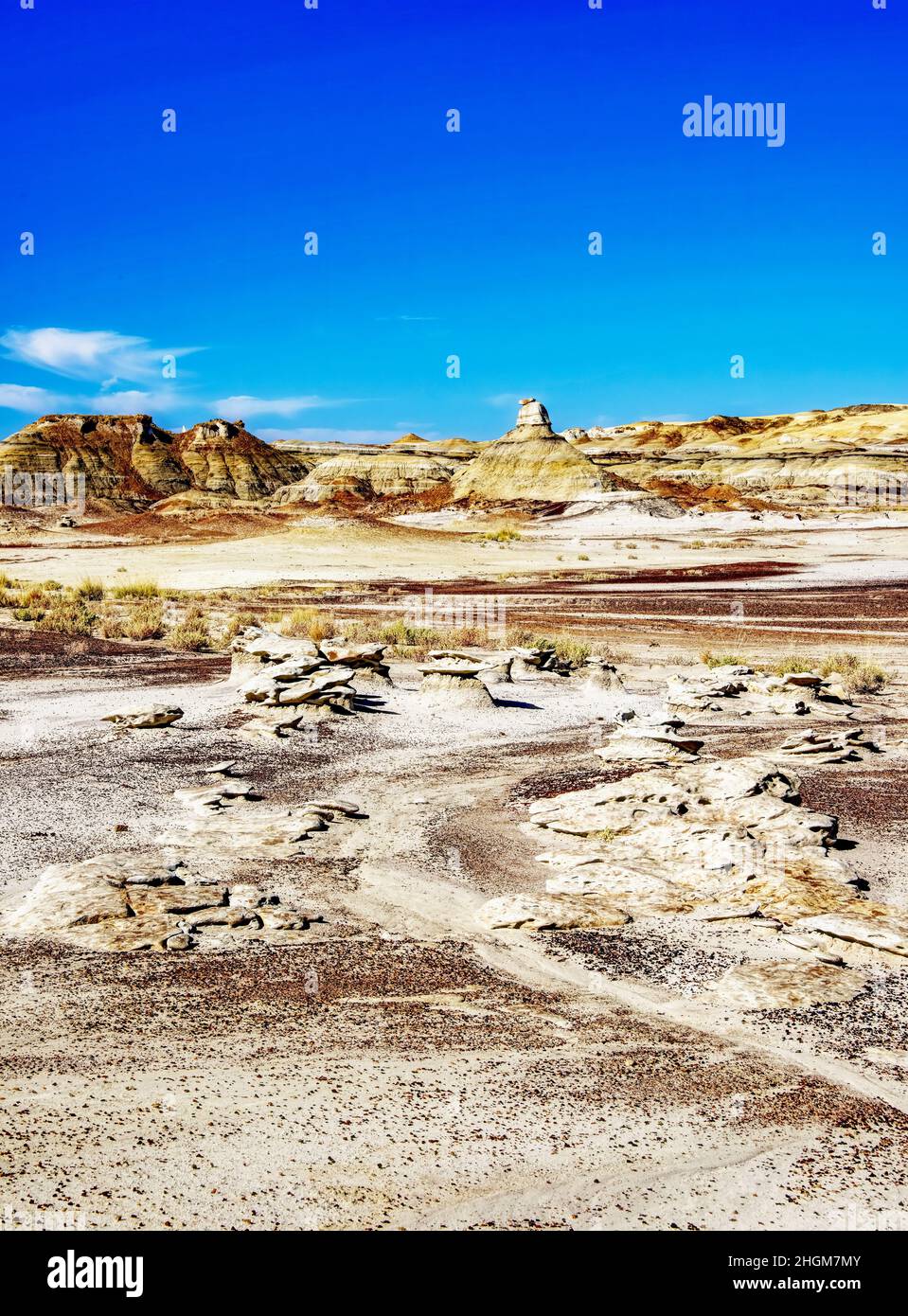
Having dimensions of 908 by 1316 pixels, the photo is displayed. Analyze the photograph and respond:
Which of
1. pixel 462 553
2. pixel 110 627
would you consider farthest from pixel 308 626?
pixel 462 553

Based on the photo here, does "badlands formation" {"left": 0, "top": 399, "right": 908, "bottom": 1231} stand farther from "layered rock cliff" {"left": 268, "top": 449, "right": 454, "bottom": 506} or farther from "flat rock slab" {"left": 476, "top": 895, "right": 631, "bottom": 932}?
"layered rock cliff" {"left": 268, "top": 449, "right": 454, "bottom": 506}

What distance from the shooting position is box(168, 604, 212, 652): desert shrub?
19797 mm

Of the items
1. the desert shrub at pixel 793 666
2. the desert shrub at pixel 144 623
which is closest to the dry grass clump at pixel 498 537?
the desert shrub at pixel 144 623

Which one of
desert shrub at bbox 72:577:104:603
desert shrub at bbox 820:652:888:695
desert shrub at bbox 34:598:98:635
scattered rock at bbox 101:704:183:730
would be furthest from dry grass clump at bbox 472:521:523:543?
scattered rock at bbox 101:704:183:730

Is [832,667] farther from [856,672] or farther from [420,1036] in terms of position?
[420,1036]

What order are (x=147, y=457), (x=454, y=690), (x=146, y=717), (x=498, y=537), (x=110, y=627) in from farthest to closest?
(x=147, y=457) < (x=498, y=537) < (x=110, y=627) < (x=454, y=690) < (x=146, y=717)

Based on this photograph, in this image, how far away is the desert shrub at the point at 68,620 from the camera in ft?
70.2

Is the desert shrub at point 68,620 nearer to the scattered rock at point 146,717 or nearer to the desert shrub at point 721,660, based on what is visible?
the scattered rock at point 146,717

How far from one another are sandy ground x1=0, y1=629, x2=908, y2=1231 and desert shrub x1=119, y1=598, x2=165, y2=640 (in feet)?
44.4

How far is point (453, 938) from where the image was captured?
5.97 metres

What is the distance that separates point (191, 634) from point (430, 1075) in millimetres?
16963

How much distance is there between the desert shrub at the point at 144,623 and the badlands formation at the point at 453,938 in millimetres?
1774
